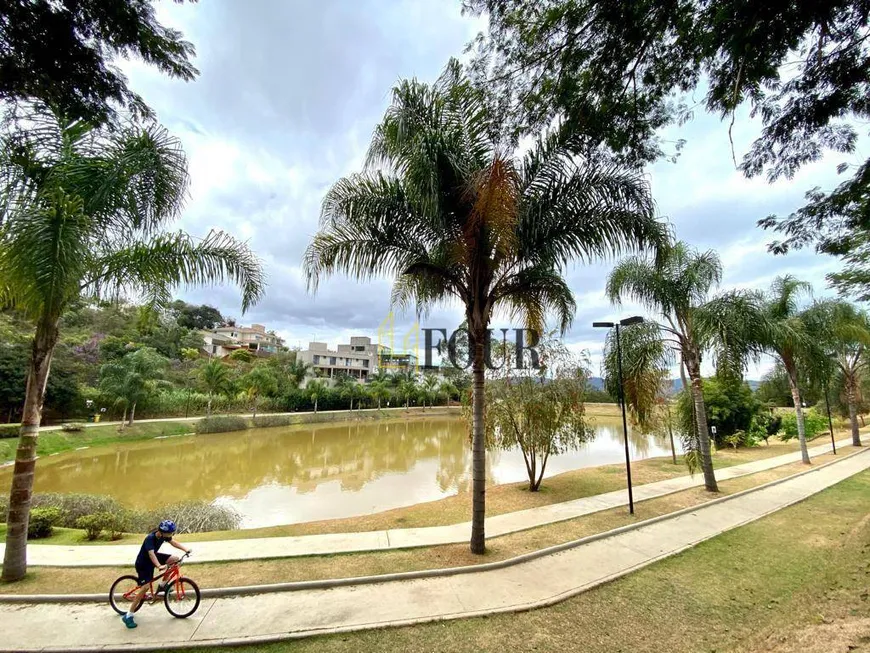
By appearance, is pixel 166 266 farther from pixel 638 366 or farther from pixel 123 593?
pixel 638 366

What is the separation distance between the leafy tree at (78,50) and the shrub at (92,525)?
667 centimetres

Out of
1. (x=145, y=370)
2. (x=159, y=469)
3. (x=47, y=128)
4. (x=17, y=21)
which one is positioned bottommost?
(x=159, y=469)

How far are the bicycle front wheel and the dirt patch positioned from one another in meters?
5.71

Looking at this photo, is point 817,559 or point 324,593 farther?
point 817,559

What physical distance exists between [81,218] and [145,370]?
24752mm

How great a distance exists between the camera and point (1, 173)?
491cm

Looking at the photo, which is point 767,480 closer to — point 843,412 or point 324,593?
point 324,593

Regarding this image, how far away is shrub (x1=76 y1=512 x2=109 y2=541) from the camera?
6.55m

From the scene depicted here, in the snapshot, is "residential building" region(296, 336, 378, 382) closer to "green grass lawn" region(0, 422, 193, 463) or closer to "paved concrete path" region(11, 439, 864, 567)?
"green grass lawn" region(0, 422, 193, 463)

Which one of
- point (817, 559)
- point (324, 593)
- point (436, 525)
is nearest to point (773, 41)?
point (817, 559)

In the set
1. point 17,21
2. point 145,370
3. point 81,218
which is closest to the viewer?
point 17,21

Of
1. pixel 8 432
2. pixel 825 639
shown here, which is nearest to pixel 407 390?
pixel 8 432

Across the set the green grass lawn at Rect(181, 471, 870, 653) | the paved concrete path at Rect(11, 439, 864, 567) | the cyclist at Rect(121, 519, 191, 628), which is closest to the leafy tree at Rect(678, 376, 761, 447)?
the paved concrete path at Rect(11, 439, 864, 567)

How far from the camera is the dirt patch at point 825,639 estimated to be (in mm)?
3227
